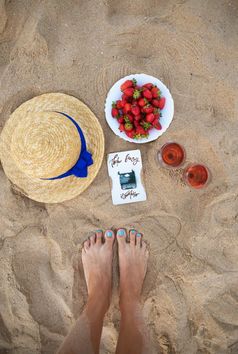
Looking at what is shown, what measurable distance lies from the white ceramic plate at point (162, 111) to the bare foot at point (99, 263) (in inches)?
23.6

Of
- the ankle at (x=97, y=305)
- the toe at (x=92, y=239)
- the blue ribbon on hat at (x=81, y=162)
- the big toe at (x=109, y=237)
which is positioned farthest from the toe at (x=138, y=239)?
the blue ribbon on hat at (x=81, y=162)

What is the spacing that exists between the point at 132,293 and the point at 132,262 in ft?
0.58

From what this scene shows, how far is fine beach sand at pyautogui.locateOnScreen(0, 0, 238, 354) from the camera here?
1989mm

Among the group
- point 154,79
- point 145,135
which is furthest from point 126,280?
point 154,79

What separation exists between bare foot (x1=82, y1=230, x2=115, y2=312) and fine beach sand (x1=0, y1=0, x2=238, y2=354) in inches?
2.8

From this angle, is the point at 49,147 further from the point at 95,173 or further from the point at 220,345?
the point at 220,345

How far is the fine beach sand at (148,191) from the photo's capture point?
6.53ft

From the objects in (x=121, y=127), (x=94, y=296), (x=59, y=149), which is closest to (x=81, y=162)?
(x=59, y=149)

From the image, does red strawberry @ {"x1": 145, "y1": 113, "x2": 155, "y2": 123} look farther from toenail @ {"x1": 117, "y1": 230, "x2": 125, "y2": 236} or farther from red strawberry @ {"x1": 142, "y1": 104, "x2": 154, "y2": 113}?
toenail @ {"x1": 117, "y1": 230, "x2": 125, "y2": 236}

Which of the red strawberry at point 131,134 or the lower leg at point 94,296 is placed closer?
the lower leg at point 94,296

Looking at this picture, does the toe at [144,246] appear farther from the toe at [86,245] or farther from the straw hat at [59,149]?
the straw hat at [59,149]

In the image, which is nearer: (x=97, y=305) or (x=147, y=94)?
(x=147, y=94)

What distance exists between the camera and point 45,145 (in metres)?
1.60

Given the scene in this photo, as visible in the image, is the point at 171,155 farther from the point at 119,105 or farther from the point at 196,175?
the point at 119,105
